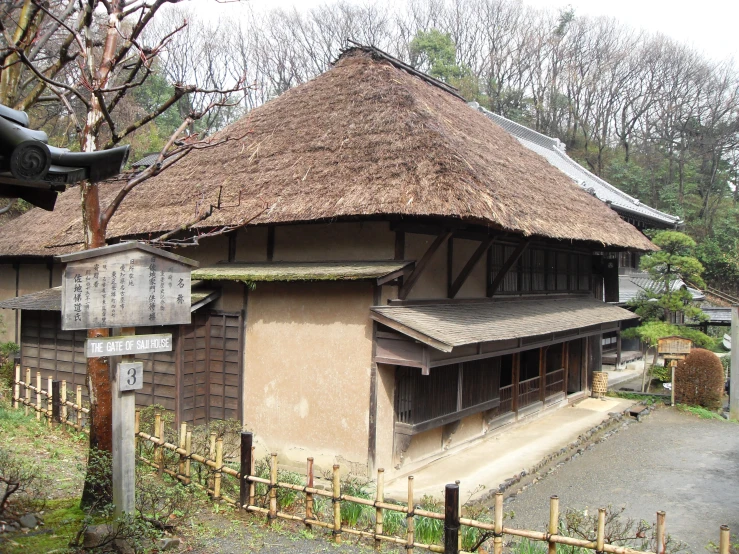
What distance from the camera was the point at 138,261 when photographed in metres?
5.40

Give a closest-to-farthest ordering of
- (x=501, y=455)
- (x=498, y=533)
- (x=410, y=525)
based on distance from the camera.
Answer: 1. (x=498, y=533)
2. (x=410, y=525)
3. (x=501, y=455)

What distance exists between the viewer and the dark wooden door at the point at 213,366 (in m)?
10.0

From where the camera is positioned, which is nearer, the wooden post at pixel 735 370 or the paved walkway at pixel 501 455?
the paved walkway at pixel 501 455

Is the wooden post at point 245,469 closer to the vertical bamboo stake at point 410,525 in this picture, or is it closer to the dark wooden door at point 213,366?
the vertical bamboo stake at point 410,525

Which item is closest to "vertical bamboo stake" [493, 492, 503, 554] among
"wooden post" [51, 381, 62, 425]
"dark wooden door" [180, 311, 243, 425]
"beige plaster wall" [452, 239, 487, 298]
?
"beige plaster wall" [452, 239, 487, 298]

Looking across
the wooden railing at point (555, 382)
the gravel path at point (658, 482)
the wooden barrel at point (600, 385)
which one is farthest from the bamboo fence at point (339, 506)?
the wooden barrel at point (600, 385)

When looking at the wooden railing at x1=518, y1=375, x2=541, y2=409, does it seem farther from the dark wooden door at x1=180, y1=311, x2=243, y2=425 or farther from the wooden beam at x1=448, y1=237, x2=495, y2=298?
the dark wooden door at x1=180, y1=311, x2=243, y2=425

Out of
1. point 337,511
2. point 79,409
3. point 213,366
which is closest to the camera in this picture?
point 337,511

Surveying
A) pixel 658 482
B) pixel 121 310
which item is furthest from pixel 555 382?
pixel 121 310

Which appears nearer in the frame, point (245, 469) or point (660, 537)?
point (660, 537)

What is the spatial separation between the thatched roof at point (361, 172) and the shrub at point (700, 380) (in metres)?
3.92

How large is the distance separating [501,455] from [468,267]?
349cm

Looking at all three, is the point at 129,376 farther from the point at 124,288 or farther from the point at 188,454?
the point at 188,454

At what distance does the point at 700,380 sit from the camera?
16047 mm
